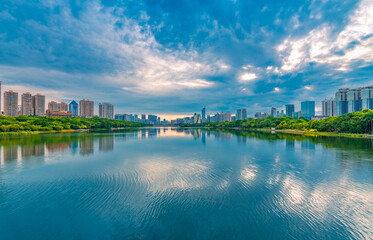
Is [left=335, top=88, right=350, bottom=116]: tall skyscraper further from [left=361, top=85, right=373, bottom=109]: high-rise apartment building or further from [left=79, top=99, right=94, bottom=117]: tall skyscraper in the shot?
[left=79, top=99, right=94, bottom=117]: tall skyscraper

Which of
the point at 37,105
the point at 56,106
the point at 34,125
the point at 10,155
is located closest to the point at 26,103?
the point at 37,105

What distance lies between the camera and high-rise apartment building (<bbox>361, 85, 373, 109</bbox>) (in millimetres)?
103012

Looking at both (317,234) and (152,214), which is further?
(152,214)

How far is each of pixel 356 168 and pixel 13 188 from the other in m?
23.6

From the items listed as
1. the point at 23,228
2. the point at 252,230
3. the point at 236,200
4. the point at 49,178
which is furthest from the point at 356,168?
the point at 49,178

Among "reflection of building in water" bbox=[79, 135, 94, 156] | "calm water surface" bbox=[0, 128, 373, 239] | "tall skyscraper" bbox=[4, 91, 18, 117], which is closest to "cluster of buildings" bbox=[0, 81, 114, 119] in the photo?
"tall skyscraper" bbox=[4, 91, 18, 117]

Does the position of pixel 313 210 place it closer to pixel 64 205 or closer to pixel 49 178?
pixel 64 205

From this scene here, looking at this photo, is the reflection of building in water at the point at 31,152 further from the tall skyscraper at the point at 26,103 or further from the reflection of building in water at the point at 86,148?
the tall skyscraper at the point at 26,103

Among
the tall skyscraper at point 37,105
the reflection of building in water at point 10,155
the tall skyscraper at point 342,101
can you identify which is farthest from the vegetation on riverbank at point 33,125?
the tall skyscraper at point 342,101

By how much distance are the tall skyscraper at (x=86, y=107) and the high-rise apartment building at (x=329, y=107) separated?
262221mm

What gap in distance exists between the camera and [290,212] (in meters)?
6.66

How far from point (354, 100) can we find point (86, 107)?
251 metres

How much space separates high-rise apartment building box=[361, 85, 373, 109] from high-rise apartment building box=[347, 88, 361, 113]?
9.48 metres

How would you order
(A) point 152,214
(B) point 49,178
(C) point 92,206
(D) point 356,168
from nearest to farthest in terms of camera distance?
(A) point 152,214 < (C) point 92,206 < (B) point 49,178 < (D) point 356,168
